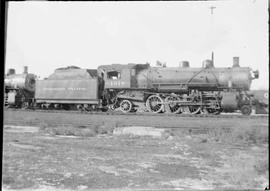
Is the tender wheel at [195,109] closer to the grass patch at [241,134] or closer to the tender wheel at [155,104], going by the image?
the tender wheel at [155,104]

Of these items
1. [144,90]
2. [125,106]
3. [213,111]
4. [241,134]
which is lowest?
[241,134]

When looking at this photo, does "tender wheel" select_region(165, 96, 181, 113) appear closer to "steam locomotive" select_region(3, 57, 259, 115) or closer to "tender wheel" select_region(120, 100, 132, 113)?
"steam locomotive" select_region(3, 57, 259, 115)

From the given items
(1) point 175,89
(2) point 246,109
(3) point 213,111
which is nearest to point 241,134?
(2) point 246,109

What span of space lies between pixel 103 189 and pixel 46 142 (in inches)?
89.1

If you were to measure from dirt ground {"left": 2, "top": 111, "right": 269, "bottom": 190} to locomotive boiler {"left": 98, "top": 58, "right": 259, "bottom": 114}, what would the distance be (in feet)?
3.10

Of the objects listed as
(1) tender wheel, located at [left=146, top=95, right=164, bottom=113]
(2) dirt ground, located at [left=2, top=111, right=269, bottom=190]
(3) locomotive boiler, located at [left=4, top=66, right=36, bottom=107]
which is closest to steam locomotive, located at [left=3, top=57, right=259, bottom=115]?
(1) tender wheel, located at [left=146, top=95, right=164, bottom=113]

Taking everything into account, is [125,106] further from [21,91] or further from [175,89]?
[21,91]

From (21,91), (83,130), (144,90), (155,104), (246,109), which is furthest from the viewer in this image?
(21,91)

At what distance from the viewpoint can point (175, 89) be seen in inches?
304

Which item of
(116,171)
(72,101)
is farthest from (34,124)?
(116,171)

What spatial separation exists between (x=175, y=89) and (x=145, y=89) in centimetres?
79

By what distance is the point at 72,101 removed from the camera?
762cm

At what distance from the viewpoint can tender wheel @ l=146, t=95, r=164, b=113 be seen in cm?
630

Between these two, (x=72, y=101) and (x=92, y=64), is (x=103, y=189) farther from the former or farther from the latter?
(x=72, y=101)
